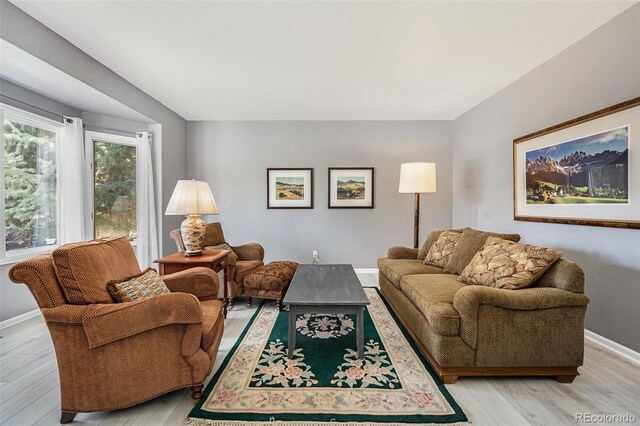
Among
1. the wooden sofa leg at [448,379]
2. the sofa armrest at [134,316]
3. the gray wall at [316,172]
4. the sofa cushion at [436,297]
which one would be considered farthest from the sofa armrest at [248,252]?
the wooden sofa leg at [448,379]

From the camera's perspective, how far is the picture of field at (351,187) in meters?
4.66

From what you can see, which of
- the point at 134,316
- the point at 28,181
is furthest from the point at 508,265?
the point at 28,181

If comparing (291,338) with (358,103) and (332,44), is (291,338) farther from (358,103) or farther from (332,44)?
(358,103)

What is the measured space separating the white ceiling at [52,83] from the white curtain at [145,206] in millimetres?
483

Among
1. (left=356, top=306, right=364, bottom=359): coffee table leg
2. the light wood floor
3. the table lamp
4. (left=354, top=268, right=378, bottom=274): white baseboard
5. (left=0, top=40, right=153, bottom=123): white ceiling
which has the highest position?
(left=0, top=40, right=153, bottom=123): white ceiling

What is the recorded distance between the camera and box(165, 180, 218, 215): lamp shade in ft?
9.07

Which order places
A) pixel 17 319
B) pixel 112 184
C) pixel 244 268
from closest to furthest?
pixel 17 319
pixel 244 268
pixel 112 184

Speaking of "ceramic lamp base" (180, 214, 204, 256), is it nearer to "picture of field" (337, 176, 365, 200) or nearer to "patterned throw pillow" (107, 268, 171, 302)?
"patterned throw pillow" (107, 268, 171, 302)

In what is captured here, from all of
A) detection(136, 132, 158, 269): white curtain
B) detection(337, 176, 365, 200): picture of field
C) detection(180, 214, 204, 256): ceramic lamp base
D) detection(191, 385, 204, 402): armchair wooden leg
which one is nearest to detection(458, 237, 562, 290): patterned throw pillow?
detection(191, 385, 204, 402): armchair wooden leg

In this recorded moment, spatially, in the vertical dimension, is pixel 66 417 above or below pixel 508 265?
below

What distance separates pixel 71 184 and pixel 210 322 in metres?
2.89

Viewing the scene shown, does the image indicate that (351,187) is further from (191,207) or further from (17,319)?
Answer: (17,319)

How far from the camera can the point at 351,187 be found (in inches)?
184

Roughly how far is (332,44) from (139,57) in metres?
1.88
